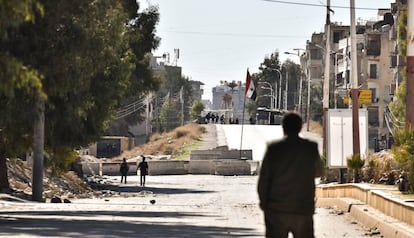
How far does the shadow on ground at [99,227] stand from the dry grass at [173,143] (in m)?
73.6

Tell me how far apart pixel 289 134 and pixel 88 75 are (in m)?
16.1

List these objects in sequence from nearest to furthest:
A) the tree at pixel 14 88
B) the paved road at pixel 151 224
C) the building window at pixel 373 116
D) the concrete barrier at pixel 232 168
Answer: the tree at pixel 14 88 → the paved road at pixel 151 224 → the concrete barrier at pixel 232 168 → the building window at pixel 373 116

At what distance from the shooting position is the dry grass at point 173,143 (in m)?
106

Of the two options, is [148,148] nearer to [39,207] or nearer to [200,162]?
[200,162]

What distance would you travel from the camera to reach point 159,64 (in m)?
190

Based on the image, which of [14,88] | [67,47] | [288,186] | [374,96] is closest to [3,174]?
[67,47]

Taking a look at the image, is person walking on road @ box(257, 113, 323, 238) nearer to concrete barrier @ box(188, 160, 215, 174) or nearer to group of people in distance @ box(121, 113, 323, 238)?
group of people in distance @ box(121, 113, 323, 238)

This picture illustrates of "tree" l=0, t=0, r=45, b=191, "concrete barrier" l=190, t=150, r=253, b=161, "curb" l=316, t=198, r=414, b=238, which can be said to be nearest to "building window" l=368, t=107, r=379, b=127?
"concrete barrier" l=190, t=150, r=253, b=161

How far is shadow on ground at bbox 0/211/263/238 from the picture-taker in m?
19.0

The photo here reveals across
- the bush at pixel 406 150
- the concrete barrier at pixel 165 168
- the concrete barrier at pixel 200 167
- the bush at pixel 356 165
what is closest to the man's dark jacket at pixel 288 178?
the bush at pixel 406 150

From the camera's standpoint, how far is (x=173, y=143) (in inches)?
4486

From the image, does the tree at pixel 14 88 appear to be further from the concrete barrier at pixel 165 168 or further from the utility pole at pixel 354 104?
the concrete barrier at pixel 165 168

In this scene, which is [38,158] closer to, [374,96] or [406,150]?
[406,150]

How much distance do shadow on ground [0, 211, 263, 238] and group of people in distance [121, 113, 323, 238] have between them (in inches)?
325
